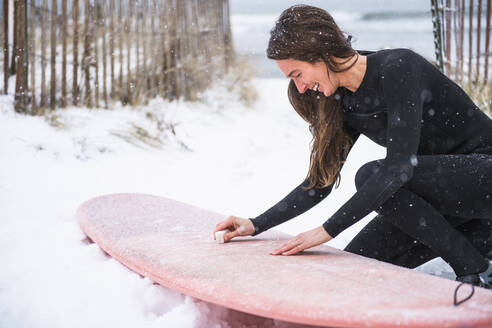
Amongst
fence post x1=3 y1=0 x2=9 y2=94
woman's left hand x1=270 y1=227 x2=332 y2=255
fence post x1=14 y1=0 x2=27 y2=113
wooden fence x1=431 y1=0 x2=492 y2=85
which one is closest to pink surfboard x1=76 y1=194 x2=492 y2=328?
woman's left hand x1=270 y1=227 x2=332 y2=255

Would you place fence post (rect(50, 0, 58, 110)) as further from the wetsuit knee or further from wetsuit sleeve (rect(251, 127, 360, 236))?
the wetsuit knee

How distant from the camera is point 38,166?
113 inches

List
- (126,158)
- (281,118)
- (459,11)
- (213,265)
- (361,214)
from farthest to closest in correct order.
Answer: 1. (281,118)
2. (459,11)
3. (126,158)
4. (213,265)
5. (361,214)

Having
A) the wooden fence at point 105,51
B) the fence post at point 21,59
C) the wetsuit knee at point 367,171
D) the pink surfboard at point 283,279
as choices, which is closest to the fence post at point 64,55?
the wooden fence at point 105,51

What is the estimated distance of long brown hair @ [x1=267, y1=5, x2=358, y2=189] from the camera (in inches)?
58.1

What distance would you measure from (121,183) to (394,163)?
2.10 meters

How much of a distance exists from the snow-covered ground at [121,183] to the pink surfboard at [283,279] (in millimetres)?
91

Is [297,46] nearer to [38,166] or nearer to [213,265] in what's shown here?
[213,265]

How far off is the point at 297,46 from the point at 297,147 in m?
2.78

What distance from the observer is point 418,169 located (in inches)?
61.3

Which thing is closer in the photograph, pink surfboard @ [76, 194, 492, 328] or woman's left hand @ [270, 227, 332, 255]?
pink surfboard @ [76, 194, 492, 328]

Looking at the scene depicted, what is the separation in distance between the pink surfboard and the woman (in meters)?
0.13

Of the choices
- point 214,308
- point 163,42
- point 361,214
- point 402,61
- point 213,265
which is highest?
point 163,42

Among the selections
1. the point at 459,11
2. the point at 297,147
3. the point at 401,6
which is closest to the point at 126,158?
the point at 297,147
